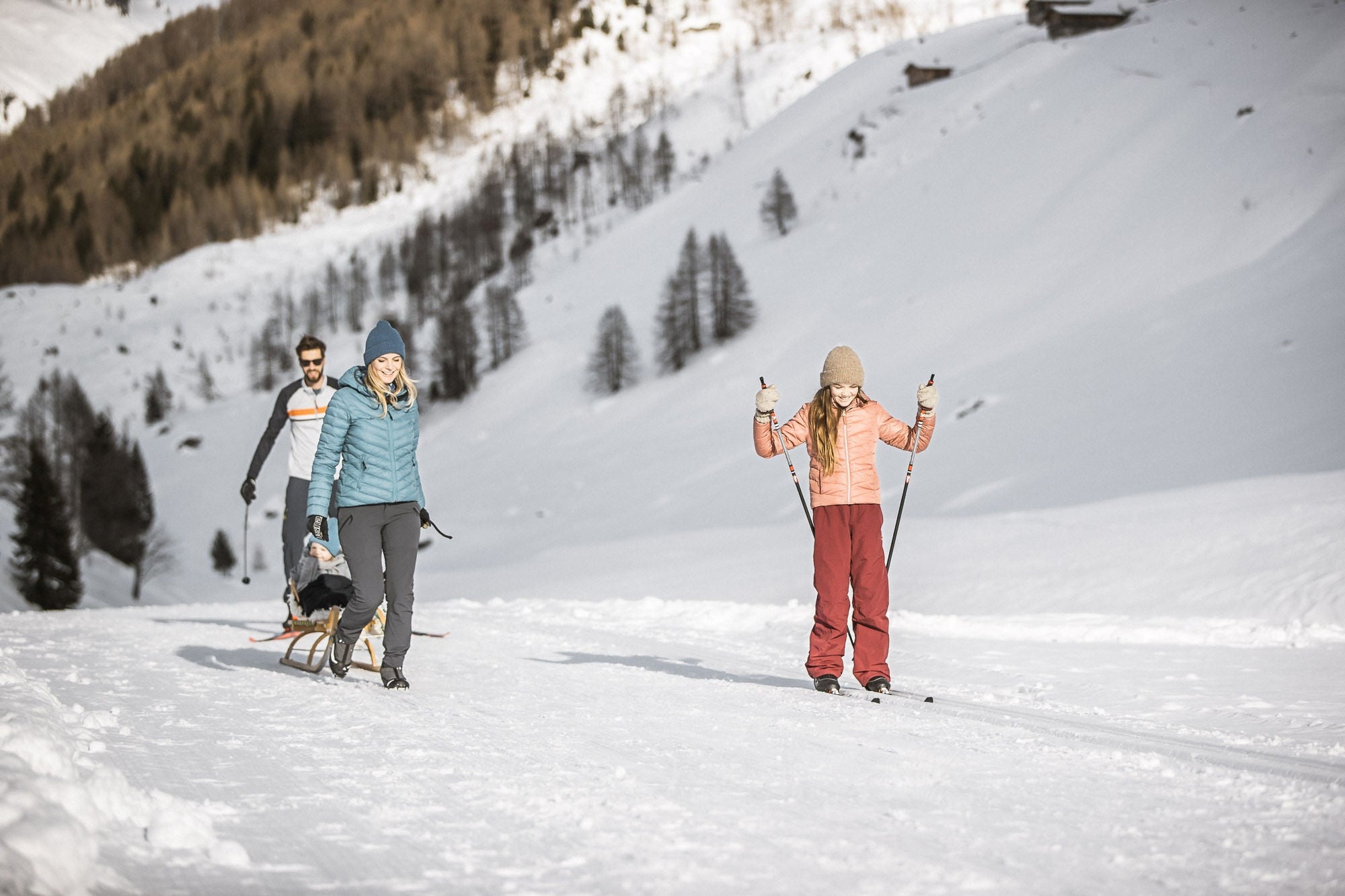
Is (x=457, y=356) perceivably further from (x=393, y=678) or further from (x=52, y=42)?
(x=52, y=42)

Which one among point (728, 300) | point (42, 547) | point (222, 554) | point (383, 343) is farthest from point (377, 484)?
point (222, 554)

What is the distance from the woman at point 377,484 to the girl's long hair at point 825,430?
2332 millimetres

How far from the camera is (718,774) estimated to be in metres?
3.40

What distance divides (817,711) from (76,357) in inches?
3390

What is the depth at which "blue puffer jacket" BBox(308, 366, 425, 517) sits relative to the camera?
18.1ft

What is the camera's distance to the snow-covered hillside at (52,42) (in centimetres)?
12212

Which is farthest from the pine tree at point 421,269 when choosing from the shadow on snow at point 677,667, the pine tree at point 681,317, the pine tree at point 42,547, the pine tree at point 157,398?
the shadow on snow at point 677,667

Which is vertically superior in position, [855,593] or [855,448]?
[855,448]

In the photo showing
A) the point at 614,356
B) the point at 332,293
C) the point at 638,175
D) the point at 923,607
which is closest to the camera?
the point at 923,607

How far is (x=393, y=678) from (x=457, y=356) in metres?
53.3

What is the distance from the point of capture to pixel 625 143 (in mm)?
90062

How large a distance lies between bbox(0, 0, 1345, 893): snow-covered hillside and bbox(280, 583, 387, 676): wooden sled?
1.01ft

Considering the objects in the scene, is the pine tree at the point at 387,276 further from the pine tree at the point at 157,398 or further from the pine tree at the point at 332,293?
the pine tree at the point at 157,398

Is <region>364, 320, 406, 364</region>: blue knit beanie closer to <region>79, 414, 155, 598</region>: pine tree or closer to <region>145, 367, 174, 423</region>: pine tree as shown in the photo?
<region>79, 414, 155, 598</region>: pine tree
